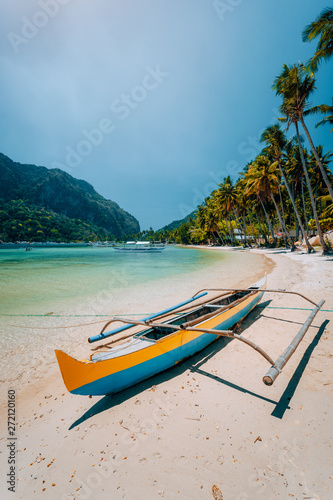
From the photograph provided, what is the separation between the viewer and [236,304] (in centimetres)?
543

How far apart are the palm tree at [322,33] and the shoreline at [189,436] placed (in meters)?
18.2

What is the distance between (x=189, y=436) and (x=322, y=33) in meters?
20.4

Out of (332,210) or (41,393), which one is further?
(332,210)

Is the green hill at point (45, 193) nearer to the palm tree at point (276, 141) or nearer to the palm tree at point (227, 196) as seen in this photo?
the palm tree at point (227, 196)

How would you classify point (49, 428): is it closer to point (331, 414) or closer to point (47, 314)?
point (331, 414)

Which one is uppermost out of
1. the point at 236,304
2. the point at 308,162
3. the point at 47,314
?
the point at 308,162

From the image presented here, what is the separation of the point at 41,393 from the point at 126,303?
5207 mm

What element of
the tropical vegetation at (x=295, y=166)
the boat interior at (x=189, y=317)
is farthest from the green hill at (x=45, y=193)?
the boat interior at (x=189, y=317)

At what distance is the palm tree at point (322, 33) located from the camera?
12.0 metres

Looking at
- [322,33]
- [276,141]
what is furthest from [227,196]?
[322,33]

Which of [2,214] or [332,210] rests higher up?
[2,214]

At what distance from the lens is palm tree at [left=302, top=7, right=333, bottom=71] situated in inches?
473

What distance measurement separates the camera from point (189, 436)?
8.24 feet

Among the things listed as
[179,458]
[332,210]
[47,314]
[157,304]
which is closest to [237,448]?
[179,458]
